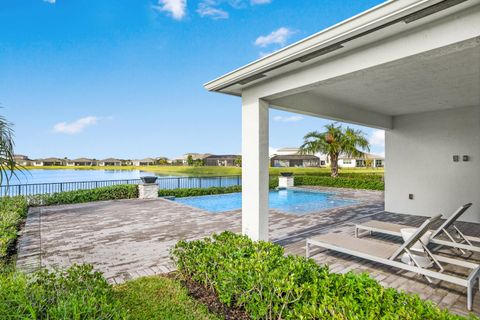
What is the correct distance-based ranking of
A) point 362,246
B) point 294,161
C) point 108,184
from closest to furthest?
point 362,246 → point 108,184 → point 294,161

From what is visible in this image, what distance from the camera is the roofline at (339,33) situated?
8.22ft

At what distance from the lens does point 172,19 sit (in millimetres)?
13516

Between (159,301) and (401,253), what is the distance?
3630 millimetres

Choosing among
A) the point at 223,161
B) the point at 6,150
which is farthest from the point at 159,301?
the point at 223,161

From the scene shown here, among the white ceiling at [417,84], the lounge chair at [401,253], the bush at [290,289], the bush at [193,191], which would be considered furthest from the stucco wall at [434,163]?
the bush at [193,191]

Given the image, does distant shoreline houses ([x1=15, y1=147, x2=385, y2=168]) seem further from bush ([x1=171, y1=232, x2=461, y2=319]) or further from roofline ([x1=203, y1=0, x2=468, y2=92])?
bush ([x1=171, y1=232, x2=461, y2=319])

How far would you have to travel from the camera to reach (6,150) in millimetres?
4188

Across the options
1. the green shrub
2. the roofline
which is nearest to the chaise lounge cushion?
the roofline

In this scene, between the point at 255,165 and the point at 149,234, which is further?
the point at 149,234

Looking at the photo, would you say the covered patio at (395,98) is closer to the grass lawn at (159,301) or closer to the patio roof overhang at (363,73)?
the patio roof overhang at (363,73)

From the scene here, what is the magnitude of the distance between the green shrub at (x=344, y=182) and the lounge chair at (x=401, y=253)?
13.0m

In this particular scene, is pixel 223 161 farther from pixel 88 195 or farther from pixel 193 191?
pixel 88 195

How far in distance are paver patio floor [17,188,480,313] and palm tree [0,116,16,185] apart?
1823mm

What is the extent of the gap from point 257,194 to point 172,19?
12.5 m
